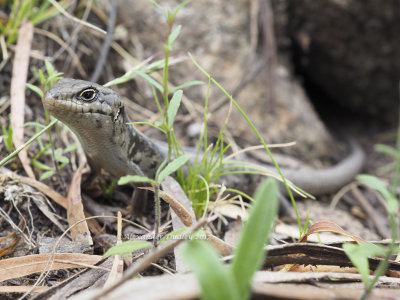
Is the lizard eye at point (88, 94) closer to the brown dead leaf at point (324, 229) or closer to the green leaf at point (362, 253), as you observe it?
the brown dead leaf at point (324, 229)

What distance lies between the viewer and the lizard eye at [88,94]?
8.52ft

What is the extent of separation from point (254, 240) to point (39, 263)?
1.36m

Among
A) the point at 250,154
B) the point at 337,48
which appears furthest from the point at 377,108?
the point at 250,154

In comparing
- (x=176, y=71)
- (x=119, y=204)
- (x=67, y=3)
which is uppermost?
(x=67, y=3)

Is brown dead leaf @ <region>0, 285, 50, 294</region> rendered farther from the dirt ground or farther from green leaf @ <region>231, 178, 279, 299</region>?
green leaf @ <region>231, 178, 279, 299</region>

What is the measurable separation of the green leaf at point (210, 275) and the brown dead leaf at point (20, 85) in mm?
2044

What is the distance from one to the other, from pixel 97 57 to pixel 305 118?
111 inches

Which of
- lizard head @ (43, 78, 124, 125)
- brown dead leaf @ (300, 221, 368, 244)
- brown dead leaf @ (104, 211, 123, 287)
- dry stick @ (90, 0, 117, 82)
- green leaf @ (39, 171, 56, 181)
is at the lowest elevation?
brown dead leaf @ (104, 211, 123, 287)

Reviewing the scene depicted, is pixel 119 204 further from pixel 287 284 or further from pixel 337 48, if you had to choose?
pixel 337 48

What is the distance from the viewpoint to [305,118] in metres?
5.71

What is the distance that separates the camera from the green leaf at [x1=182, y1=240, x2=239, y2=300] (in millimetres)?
1228

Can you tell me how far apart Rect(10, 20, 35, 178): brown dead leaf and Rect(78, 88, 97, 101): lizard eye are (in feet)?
1.94

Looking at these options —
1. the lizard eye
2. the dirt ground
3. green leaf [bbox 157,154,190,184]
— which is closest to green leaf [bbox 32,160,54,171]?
the dirt ground

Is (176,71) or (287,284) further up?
(176,71)
